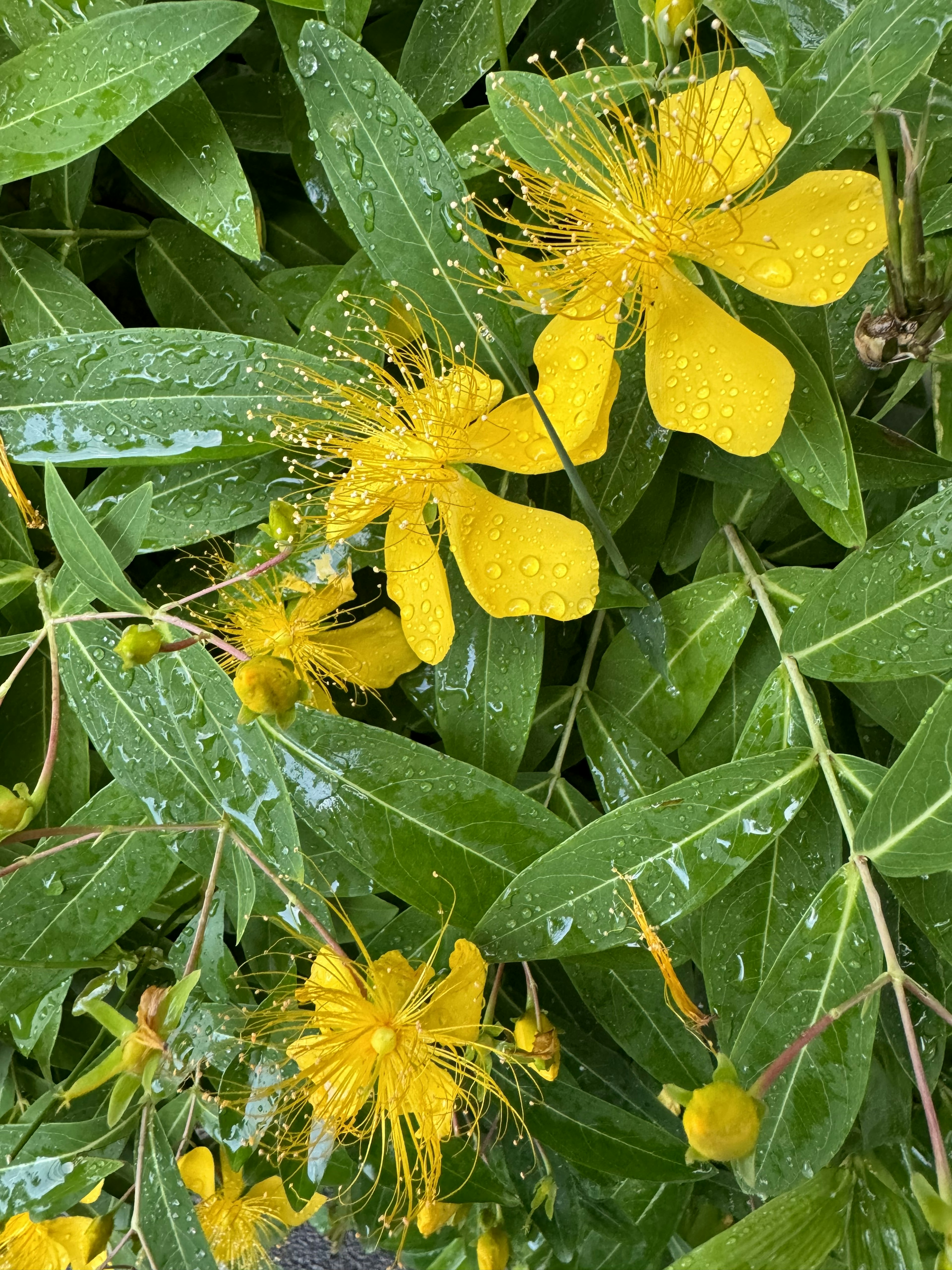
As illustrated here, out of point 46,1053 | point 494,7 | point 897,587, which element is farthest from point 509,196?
point 46,1053

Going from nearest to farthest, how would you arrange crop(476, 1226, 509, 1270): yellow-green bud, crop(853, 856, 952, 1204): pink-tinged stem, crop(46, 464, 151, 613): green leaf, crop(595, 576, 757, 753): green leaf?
1. crop(853, 856, 952, 1204): pink-tinged stem
2. crop(46, 464, 151, 613): green leaf
3. crop(595, 576, 757, 753): green leaf
4. crop(476, 1226, 509, 1270): yellow-green bud

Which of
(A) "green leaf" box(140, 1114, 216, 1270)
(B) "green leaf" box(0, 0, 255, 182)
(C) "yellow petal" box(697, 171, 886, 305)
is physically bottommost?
(A) "green leaf" box(140, 1114, 216, 1270)

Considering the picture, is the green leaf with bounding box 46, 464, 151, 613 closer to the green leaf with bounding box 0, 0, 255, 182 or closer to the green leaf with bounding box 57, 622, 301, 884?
the green leaf with bounding box 57, 622, 301, 884

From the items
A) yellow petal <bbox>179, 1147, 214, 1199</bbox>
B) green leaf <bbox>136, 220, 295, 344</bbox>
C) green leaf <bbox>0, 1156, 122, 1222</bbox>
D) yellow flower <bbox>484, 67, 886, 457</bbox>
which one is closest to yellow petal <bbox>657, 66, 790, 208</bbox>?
yellow flower <bbox>484, 67, 886, 457</bbox>

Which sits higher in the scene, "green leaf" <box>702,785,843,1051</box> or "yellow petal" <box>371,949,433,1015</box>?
"yellow petal" <box>371,949,433,1015</box>

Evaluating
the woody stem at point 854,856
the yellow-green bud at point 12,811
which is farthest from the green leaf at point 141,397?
the woody stem at point 854,856

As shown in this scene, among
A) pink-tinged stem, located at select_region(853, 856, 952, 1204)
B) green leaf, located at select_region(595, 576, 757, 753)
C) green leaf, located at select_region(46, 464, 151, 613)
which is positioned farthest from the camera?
green leaf, located at select_region(595, 576, 757, 753)

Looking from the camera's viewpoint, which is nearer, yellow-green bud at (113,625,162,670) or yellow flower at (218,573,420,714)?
yellow-green bud at (113,625,162,670)
